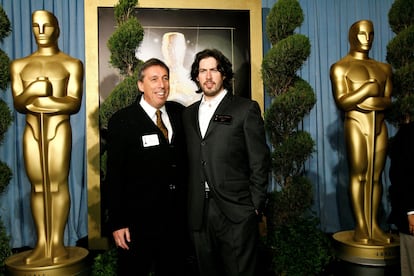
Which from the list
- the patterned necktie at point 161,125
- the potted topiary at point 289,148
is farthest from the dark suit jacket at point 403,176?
the patterned necktie at point 161,125

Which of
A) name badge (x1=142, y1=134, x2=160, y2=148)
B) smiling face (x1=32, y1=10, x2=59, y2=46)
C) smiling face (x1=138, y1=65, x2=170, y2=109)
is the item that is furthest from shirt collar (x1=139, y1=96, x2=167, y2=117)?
smiling face (x1=32, y1=10, x2=59, y2=46)

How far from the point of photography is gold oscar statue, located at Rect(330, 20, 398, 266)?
10.2 feet

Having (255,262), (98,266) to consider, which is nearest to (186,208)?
(255,262)

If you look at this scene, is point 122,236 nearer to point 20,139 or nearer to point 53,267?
point 53,267

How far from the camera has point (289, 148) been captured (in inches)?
133

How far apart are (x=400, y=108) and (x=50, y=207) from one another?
124 inches

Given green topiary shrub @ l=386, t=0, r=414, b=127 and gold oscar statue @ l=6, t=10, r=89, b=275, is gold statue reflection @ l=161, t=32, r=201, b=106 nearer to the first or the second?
gold oscar statue @ l=6, t=10, r=89, b=275

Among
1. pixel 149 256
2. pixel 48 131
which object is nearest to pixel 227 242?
pixel 149 256

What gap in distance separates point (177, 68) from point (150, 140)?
6.88ft

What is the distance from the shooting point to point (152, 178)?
2293mm

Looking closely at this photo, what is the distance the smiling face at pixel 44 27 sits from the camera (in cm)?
282

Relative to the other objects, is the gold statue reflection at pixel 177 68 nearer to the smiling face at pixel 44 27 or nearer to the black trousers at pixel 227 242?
the smiling face at pixel 44 27

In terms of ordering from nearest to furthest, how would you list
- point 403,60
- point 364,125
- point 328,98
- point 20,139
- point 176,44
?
point 364,125
point 403,60
point 20,139
point 176,44
point 328,98

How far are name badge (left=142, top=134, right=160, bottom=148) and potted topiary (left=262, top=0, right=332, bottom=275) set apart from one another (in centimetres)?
143
